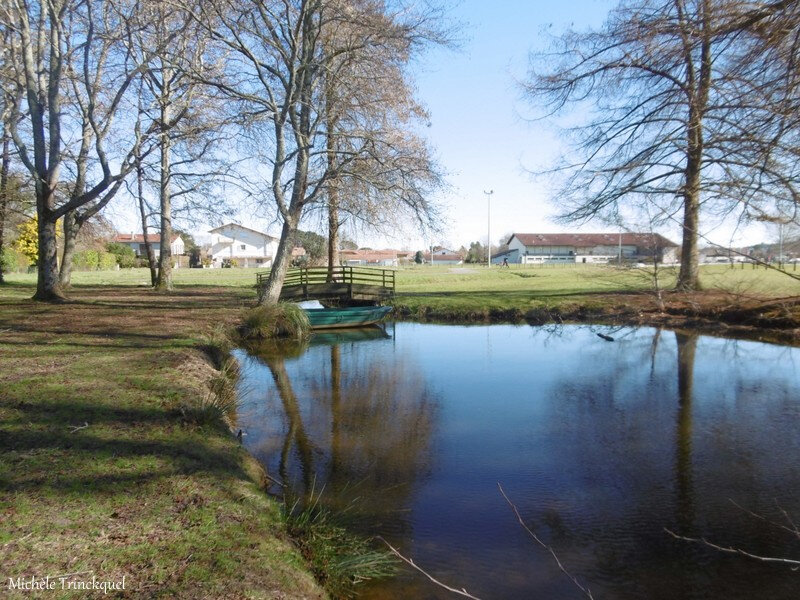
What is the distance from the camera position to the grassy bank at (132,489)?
11.0 feet

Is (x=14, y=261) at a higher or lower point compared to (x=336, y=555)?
higher

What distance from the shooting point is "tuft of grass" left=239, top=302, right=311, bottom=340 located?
52.6 feet

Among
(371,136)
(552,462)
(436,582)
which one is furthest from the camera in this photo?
(371,136)

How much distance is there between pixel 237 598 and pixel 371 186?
1412cm

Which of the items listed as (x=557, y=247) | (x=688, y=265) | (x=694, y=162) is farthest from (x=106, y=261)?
(x=557, y=247)

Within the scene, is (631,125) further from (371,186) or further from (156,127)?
(156,127)

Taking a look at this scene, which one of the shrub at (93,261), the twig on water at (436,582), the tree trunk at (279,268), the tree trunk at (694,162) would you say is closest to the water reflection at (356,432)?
the twig on water at (436,582)

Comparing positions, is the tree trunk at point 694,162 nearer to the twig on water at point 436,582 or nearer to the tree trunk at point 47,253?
the twig on water at point 436,582

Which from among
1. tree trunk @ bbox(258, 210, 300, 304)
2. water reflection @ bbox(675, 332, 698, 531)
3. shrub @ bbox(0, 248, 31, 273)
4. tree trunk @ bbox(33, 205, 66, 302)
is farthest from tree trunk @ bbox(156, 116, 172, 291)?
shrub @ bbox(0, 248, 31, 273)

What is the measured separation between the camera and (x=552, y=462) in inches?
270

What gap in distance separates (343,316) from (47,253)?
932cm

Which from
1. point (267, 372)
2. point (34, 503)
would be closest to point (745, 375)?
point (267, 372)

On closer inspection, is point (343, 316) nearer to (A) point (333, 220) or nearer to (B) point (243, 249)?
(A) point (333, 220)

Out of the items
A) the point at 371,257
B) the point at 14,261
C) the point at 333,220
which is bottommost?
the point at 14,261
